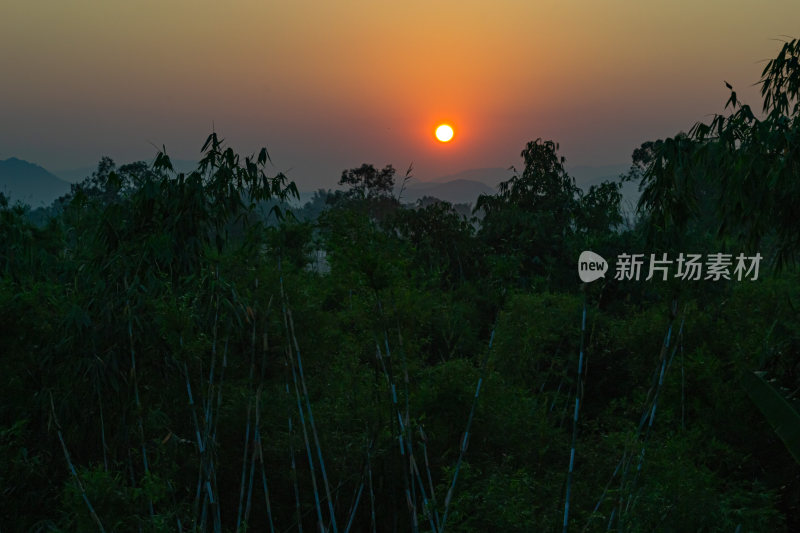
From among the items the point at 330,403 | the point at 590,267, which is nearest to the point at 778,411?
the point at 590,267

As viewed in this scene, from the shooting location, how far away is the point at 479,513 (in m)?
3.35

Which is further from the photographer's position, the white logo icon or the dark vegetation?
the dark vegetation

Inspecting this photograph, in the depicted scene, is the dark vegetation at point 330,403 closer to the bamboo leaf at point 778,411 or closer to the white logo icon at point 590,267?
the bamboo leaf at point 778,411

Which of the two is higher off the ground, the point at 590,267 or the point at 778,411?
the point at 590,267

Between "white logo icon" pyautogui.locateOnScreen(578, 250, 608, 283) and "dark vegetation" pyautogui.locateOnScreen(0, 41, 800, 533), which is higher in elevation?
"white logo icon" pyautogui.locateOnScreen(578, 250, 608, 283)

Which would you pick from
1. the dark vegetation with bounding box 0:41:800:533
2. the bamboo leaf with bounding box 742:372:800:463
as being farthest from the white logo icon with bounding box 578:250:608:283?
the bamboo leaf with bounding box 742:372:800:463

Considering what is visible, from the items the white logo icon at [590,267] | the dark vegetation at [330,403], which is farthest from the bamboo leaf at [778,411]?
the white logo icon at [590,267]

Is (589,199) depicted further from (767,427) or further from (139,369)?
(139,369)

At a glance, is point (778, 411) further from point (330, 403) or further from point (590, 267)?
point (330, 403)

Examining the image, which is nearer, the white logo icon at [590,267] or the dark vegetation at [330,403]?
the white logo icon at [590,267]

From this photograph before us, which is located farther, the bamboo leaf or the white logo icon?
the bamboo leaf

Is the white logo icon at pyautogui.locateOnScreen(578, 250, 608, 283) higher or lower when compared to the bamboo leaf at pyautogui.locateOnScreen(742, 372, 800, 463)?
higher

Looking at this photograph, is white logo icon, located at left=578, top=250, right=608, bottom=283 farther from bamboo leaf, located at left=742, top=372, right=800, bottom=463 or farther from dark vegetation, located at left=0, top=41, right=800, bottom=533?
bamboo leaf, located at left=742, top=372, right=800, bottom=463

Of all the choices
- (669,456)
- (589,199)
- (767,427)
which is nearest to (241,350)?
(669,456)
